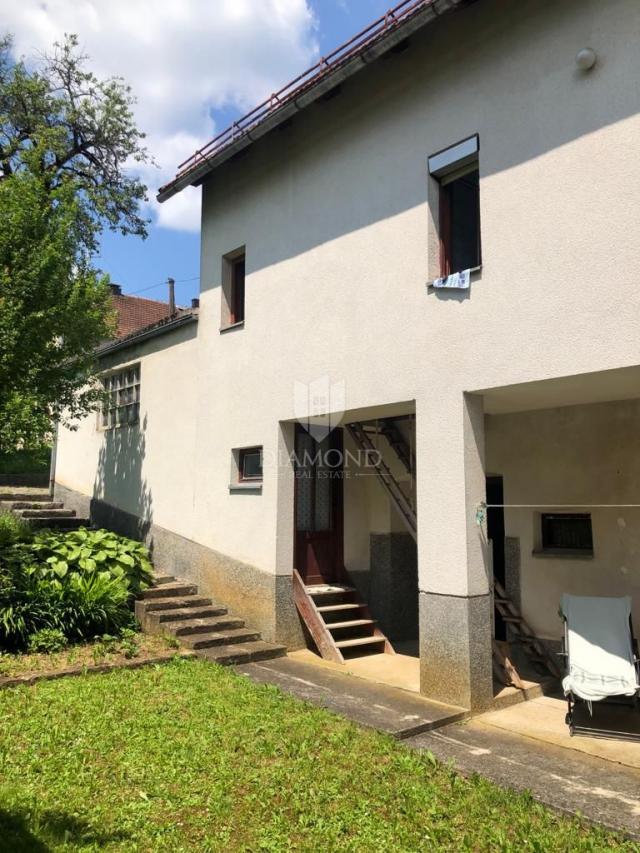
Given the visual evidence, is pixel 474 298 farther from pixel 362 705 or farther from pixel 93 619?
pixel 93 619

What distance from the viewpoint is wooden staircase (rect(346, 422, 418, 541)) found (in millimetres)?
8367

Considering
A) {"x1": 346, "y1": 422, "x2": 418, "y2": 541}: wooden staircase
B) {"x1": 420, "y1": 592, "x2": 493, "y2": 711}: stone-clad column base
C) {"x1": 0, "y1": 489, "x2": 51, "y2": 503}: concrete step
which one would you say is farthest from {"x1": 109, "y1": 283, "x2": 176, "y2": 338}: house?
{"x1": 420, "y1": 592, "x2": 493, "y2": 711}: stone-clad column base

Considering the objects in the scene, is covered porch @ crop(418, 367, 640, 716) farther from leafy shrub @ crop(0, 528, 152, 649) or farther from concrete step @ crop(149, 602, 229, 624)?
leafy shrub @ crop(0, 528, 152, 649)

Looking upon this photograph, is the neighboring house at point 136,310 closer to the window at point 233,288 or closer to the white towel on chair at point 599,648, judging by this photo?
the window at point 233,288

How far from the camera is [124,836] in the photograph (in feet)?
11.9

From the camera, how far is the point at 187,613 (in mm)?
→ 8844

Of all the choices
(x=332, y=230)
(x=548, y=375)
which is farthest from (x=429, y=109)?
(x=548, y=375)

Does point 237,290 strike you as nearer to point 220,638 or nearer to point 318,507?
point 318,507

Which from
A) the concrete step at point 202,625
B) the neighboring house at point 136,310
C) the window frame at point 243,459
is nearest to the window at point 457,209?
the window frame at point 243,459

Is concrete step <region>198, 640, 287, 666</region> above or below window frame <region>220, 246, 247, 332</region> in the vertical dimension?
below

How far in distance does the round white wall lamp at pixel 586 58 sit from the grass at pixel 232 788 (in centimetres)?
624

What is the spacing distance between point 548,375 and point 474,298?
1237 millimetres

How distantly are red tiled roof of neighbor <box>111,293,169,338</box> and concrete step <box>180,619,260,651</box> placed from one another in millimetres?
21879

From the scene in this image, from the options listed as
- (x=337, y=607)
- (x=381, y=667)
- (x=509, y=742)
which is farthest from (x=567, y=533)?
(x=337, y=607)
